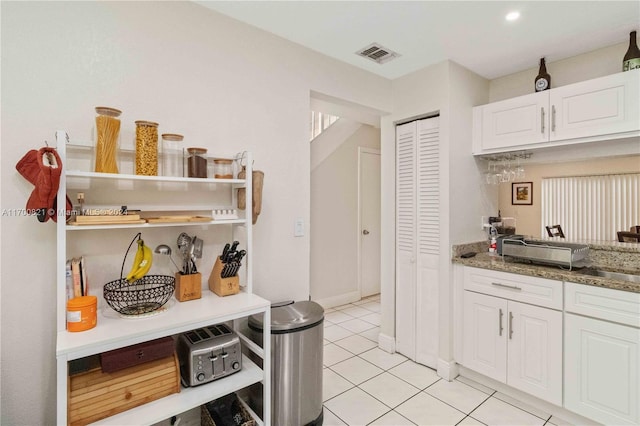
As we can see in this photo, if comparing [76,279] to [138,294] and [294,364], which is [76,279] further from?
[294,364]

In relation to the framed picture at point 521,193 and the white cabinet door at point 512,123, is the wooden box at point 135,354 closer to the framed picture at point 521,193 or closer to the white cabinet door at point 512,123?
the white cabinet door at point 512,123

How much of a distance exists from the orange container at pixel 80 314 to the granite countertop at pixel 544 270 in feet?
7.94

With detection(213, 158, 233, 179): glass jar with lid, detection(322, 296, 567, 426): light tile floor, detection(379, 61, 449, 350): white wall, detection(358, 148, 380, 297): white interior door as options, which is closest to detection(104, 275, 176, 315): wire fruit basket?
detection(213, 158, 233, 179): glass jar with lid

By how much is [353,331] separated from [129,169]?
2.79m

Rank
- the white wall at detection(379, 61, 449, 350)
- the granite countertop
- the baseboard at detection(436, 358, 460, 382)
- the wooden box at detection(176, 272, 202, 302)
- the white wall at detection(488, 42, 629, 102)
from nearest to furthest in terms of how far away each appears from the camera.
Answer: the wooden box at detection(176, 272, 202, 302)
the granite countertop
the white wall at detection(488, 42, 629, 102)
the baseboard at detection(436, 358, 460, 382)
the white wall at detection(379, 61, 449, 350)

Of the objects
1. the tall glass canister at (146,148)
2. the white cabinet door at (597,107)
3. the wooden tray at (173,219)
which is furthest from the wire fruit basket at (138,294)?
the white cabinet door at (597,107)

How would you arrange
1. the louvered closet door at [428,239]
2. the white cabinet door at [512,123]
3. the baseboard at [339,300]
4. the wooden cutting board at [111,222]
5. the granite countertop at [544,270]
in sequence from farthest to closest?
the baseboard at [339,300] < the louvered closet door at [428,239] < the white cabinet door at [512,123] < the granite countertop at [544,270] < the wooden cutting board at [111,222]

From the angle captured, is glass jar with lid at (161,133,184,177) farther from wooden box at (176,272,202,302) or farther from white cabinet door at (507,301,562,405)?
white cabinet door at (507,301,562,405)

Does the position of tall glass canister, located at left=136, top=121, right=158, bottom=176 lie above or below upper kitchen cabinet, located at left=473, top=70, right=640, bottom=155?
below

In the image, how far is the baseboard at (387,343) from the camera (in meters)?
2.97

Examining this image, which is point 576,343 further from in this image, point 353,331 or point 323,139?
point 323,139

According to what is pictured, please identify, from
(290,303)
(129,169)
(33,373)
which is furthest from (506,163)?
(33,373)

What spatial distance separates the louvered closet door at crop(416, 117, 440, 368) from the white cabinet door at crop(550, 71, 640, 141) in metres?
0.85

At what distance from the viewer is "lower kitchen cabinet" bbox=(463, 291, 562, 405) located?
204 centimetres
